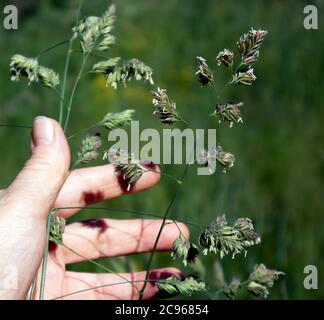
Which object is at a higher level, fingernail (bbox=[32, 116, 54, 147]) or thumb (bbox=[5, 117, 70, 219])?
fingernail (bbox=[32, 116, 54, 147])

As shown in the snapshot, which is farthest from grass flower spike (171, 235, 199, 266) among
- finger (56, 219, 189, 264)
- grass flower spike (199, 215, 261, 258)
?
finger (56, 219, 189, 264)

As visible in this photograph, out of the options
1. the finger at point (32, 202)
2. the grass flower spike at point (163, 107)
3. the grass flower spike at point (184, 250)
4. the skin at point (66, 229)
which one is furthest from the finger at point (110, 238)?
the grass flower spike at point (163, 107)

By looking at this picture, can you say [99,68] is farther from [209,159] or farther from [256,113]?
[256,113]

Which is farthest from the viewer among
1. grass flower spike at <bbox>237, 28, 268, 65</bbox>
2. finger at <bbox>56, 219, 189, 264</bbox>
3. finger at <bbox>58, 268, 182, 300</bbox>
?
finger at <bbox>56, 219, 189, 264</bbox>

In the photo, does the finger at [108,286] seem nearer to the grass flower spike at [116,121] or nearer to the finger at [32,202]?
the finger at [32,202]

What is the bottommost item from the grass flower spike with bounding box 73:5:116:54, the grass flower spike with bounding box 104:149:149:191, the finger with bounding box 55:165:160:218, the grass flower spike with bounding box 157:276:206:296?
the grass flower spike with bounding box 157:276:206:296

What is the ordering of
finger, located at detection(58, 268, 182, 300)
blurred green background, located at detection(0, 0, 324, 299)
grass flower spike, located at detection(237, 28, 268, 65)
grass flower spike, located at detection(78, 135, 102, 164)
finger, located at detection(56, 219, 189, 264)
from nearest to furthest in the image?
1. grass flower spike, located at detection(237, 28, 268, 65)
2. grass flower spike, located at detection(78, 135, 102, 164)
3. finger, located at detection(58, 268, 182, 300)
4. finger, located at detection(56, 219, 189, 264)
5. blurred green background, located at detection(0, 0, 324, 299)

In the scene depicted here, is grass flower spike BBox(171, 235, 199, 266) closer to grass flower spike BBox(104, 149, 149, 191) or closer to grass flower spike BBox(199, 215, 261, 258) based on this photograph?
grass flower spike BBox(199, 215, 261, 258)

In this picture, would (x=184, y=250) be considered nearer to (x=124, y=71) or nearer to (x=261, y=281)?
(x=261, y=281)

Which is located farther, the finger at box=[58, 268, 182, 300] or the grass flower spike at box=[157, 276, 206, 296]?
the finger at box=[58, 268, 182, 300]

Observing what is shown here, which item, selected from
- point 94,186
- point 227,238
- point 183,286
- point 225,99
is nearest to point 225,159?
point 227,238
